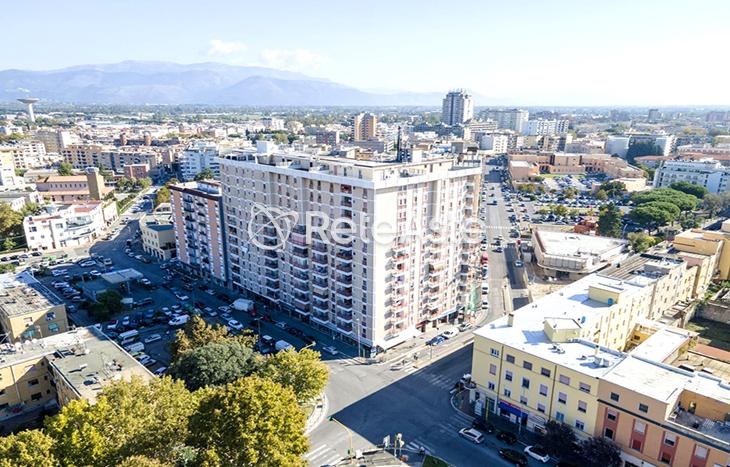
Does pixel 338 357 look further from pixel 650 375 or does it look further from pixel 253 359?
pixel 650 375

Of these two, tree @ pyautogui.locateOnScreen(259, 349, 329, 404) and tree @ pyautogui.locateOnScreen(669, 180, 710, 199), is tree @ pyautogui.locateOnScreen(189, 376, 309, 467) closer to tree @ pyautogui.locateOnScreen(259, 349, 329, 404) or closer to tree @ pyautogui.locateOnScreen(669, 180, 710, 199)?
tree @ pyautogui.locateOnScreen(259, 349, 329, 404)

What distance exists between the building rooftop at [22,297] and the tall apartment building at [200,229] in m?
23.6

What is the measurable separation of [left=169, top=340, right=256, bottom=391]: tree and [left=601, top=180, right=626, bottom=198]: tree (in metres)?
140

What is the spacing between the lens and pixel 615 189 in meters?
149

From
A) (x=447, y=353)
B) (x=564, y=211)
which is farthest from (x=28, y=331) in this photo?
(x=564, y=211)

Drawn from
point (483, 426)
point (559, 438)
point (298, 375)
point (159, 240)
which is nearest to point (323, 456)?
point (298, 375)

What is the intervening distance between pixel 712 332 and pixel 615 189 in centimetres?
9694

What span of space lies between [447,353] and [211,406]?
110 ft

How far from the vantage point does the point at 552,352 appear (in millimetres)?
41812

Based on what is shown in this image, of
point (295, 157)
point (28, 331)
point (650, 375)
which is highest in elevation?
point (295, 157)

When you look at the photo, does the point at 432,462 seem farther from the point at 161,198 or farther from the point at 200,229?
the point at 161,198

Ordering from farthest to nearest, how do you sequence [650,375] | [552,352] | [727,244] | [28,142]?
1. [28,142]
2. [727,244]
3. [552,352]
4. [650,375]

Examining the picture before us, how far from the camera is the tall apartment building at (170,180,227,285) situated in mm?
75938

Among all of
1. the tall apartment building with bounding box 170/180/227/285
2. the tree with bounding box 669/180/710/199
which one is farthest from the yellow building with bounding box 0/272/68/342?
the tree with bounding box 669/180/710/199
